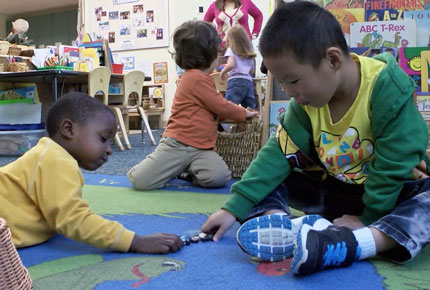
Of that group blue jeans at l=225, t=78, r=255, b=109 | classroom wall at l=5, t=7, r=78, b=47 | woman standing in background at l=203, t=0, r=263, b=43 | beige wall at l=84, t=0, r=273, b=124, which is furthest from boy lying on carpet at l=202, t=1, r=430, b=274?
classroom wall at l=5, t=7, r=78, b=47

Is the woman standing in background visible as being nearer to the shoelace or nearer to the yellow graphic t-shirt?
the yellow graphic t-shirt

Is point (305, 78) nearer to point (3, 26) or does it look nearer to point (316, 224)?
point (316, 224)

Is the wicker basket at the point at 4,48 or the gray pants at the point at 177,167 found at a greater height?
the wicker basket at the point at 4,48

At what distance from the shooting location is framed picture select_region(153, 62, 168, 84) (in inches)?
227

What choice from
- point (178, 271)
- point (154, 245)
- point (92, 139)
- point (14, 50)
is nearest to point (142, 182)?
point (92, 139)

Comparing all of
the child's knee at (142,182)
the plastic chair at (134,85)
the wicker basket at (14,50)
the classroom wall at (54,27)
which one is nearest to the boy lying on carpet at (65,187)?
the child's knee at (142,182)

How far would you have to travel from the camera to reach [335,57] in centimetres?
83

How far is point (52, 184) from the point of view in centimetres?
87

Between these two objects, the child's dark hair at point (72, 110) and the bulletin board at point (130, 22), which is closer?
→ the child's dark hair at point (72, 110)

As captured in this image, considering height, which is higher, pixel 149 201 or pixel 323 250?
pixel 323 250

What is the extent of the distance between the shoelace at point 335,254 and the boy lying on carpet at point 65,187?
305mm

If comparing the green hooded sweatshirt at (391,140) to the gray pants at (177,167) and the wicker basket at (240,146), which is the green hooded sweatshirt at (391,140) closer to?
the gray pants at (177,167)

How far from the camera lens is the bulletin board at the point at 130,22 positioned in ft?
18.7

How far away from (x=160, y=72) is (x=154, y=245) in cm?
512
